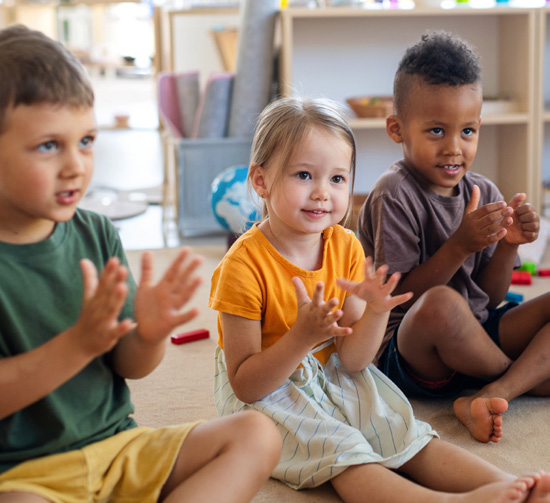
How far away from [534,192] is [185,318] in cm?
233

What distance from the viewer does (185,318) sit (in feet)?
2.48

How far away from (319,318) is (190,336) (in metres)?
0.81

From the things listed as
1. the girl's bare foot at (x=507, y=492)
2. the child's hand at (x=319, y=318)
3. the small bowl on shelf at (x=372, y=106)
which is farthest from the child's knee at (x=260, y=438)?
the small bowl on shelf at (x=372, y=106)

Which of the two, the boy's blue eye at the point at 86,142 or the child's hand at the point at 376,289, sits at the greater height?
the boy's blue eye at the point at 86,142

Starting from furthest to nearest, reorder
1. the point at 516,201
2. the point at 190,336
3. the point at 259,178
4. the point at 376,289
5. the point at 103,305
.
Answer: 1. the point at 190,336
2. the point at 516,201
3. the point at 259,178
4. the point at 376,289
5. the point at 103,305

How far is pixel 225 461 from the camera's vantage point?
82 cm

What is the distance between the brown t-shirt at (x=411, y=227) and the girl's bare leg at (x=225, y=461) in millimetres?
521

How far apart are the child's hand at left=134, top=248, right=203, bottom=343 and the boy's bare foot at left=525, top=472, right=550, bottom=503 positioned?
1.41 feet

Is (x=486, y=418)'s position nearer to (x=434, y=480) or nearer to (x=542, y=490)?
(x=434, y=480)

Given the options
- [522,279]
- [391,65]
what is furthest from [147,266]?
[391,65]

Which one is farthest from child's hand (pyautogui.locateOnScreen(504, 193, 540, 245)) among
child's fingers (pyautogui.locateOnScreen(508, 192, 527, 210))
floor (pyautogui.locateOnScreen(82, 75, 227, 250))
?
floor (pyautogui.locateOnScreen(82, 75, 227, 250))

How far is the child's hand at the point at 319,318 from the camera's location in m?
0.88

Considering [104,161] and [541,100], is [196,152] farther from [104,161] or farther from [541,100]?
[104,161]

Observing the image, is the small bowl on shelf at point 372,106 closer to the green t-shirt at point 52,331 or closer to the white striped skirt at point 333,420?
the white striped skirt at point 333,420
